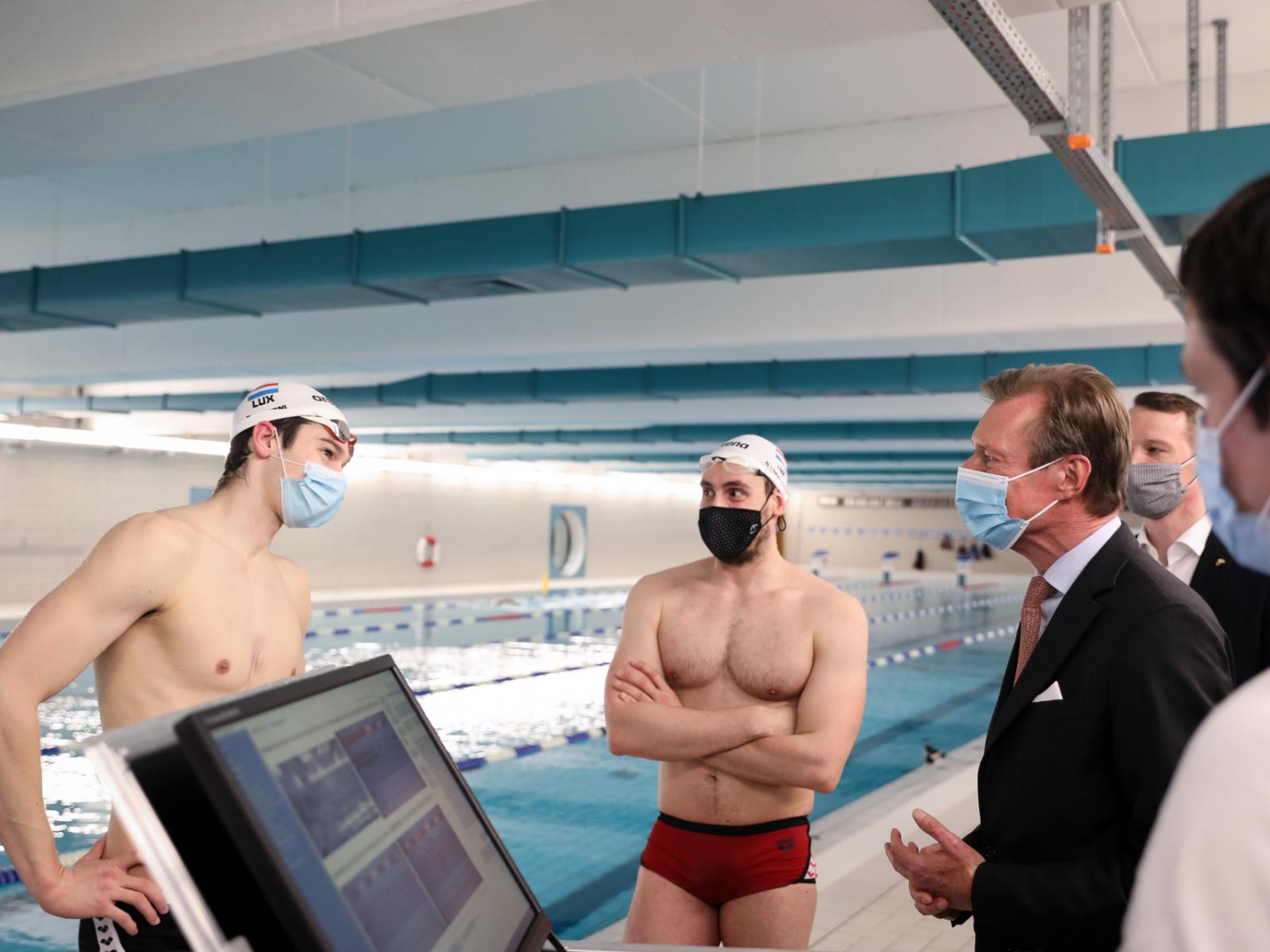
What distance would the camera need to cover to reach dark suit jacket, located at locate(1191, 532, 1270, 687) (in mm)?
2938

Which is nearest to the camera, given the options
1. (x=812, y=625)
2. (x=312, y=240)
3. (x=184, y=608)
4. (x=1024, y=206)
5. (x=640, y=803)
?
(x=184, y=608)

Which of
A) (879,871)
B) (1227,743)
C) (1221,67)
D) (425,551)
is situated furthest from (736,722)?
(425,551)

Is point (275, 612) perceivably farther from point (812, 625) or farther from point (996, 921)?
point (996, 921)

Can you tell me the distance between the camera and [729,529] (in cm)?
322

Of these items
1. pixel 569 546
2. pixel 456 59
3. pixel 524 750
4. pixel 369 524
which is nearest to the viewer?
pixel 456 59

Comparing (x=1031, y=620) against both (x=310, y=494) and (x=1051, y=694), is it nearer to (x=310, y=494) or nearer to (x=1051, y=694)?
(x=1051, y=694)

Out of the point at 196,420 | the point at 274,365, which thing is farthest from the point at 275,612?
the point at 196,420

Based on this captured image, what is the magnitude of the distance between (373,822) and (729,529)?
2.25 m

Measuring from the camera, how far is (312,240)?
7789 mm

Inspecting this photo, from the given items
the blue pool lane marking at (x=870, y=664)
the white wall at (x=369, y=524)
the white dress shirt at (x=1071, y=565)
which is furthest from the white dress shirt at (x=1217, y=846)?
the white wall at (x=369, y=524)

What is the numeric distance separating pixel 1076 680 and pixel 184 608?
179 cm

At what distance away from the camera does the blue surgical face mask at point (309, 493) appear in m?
2.70

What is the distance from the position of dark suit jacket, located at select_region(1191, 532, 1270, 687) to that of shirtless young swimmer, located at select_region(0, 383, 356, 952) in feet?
7.95

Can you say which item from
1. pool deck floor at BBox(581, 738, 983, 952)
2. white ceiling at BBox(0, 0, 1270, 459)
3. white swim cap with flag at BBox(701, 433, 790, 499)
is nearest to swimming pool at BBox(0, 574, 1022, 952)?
pool deck floor at BBox(581, 738, 983, 952)
